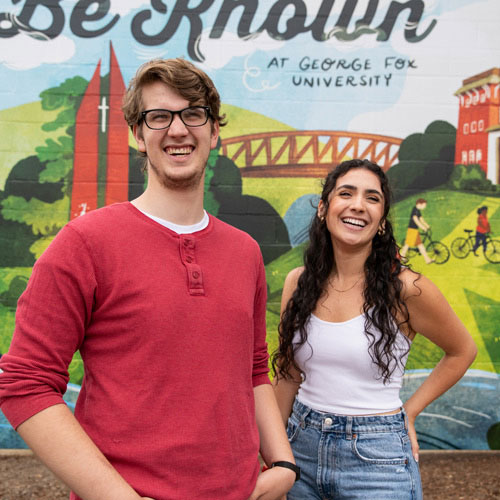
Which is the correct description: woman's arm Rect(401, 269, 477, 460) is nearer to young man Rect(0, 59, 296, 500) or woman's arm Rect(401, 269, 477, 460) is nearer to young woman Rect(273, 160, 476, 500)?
young woman Rect(273, 160, 476, 500)

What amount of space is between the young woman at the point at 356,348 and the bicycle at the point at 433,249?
1744 millimetres

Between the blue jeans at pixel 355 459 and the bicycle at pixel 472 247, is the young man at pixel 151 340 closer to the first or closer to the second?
the blue jeans at pixel 355 459

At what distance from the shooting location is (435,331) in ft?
6.52

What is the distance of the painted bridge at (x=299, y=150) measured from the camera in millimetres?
3795

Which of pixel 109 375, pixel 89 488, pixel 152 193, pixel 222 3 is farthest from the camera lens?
pixel 222 3

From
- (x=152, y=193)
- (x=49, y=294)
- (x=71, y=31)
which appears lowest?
(x=49, y=294)

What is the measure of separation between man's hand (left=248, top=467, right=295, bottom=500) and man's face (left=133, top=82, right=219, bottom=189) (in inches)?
32.4

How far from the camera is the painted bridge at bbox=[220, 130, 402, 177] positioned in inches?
149

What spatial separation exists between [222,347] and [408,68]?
3.04 m

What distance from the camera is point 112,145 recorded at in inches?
149

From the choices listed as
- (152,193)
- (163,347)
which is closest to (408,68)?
(152,193)

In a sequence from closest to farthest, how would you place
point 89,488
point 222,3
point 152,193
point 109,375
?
point 89,488 < point 109,375 < point 152,193 < point 222,3

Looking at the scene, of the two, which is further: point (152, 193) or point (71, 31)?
point (71, 31)

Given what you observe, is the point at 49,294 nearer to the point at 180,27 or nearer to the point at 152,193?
the point at 152,193
